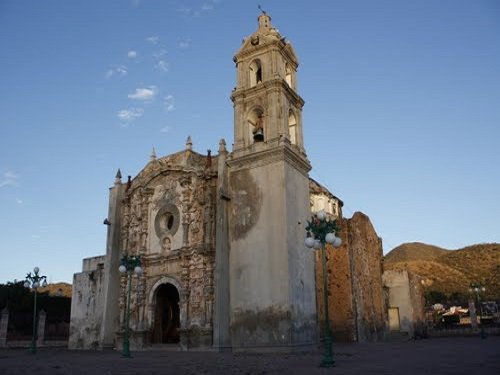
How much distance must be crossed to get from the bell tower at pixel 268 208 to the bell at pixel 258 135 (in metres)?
0.05

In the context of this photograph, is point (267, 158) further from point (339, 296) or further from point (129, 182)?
point (339, 296)

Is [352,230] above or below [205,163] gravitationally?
below

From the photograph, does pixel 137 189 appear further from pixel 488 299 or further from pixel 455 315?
pixel 488 299

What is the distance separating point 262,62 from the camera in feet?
76.9

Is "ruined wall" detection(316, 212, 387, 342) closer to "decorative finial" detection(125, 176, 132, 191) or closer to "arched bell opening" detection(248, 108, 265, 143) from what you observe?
"arched bell opening" detection(248, 108, 265, 143)

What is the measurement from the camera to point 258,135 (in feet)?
74.6

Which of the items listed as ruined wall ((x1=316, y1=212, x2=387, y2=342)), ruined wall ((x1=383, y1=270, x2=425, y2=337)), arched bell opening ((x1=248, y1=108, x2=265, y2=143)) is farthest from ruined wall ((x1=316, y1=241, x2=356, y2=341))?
ruined wall ((x1=383, y1=270, x2=425, y2=337))

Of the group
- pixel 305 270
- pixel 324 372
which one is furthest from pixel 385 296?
pixel 324 372

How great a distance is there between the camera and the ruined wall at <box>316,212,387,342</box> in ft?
86.7

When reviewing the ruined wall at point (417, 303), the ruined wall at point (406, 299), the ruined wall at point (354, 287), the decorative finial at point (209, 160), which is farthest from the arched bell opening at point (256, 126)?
the ruined wall at point (417, 303)

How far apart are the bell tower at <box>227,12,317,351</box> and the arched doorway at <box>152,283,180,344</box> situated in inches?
204

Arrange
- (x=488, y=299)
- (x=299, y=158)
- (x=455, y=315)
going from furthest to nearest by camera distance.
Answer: (x=488, y=299), (x=455, y=315), (x=299, y=158)

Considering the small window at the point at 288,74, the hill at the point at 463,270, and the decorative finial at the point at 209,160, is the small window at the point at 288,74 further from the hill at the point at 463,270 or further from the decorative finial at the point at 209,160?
the hill at the point at 463,270

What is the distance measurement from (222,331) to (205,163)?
27.5 ft
